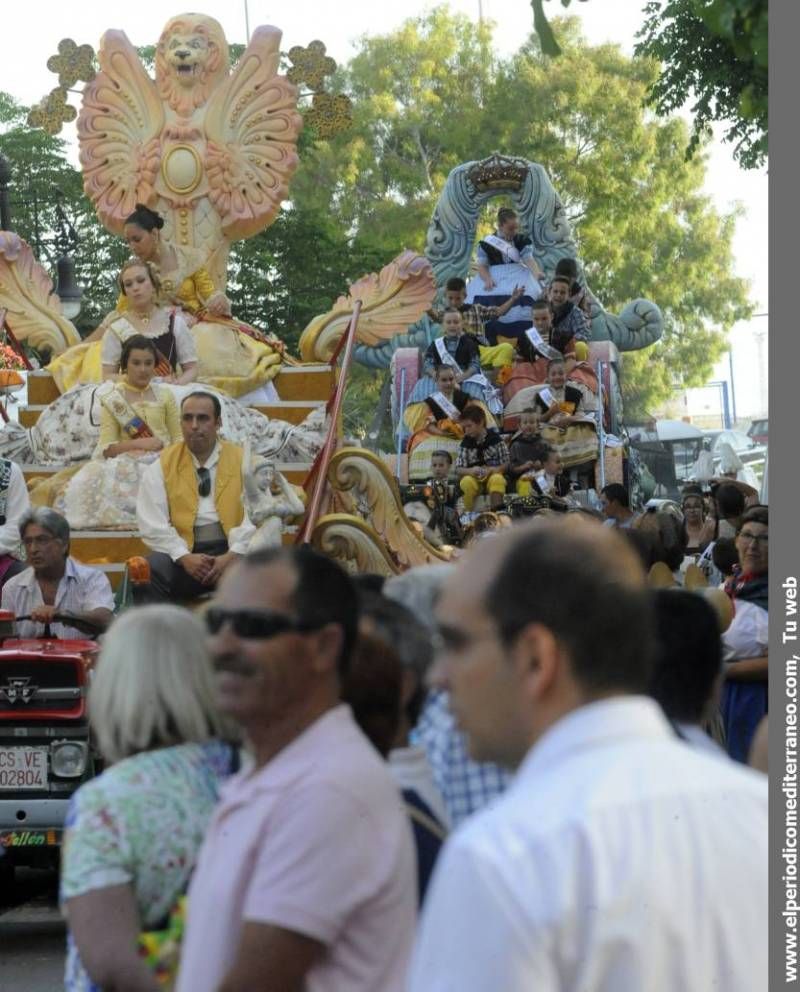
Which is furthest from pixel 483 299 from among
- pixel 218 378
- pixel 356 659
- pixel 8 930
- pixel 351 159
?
pixel 351 159

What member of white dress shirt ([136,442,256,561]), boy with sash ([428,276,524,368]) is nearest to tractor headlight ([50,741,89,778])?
white dress shirt ([136,442,256,561])

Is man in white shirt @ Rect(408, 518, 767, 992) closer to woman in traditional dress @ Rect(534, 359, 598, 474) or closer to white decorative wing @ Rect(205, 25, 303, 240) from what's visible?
white decorative wing @ Rect(205, 25, 303, 240)

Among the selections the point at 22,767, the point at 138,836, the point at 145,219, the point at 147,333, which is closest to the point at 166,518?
the point at 22,767

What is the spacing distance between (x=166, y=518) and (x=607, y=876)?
8.83 meters

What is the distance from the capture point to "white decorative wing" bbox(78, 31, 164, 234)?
52.5 ft

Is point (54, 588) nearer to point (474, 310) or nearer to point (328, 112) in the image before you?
point (328, 112)

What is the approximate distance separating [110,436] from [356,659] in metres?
9.44

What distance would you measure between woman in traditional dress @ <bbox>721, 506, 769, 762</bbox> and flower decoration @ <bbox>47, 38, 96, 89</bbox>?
9542 mm

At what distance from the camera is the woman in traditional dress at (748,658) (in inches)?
294

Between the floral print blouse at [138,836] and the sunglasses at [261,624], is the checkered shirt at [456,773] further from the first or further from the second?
the sunglasses at [261,624]

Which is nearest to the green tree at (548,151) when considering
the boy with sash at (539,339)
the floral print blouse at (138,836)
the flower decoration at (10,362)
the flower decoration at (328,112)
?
the flower decoration at (10,362)

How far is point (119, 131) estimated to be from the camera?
16094mm

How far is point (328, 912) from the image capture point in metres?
2.96

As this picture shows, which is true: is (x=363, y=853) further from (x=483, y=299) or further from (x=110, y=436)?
(x=483, y=299)
